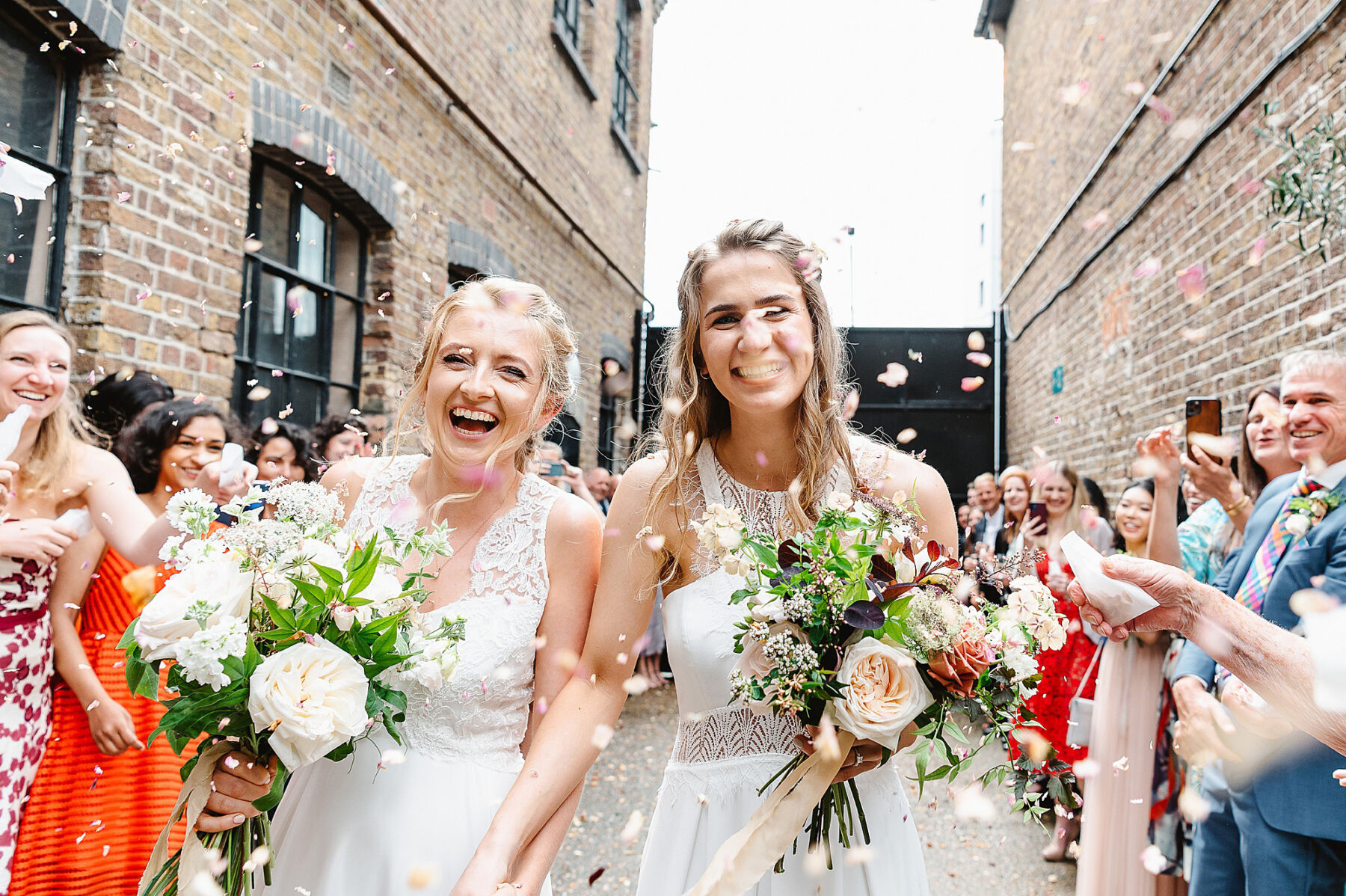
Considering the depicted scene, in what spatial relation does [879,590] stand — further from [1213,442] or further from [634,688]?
[1213,442]

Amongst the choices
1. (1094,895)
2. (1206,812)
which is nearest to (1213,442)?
(1206,812)

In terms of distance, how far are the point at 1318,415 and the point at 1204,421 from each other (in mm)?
641

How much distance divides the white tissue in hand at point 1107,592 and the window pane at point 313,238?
176 inches

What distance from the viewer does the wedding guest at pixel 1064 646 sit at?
3.22 meters

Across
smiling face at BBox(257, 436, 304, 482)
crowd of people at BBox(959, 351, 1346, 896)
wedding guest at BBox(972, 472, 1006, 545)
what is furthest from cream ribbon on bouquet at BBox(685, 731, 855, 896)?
wedding guest at BBox(972, 472, 1006, 545)

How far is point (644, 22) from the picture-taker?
11.0m

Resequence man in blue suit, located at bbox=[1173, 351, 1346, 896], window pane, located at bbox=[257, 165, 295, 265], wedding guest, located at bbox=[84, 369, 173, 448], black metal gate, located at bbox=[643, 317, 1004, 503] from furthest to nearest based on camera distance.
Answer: black metal gate, located at bbox=[643, 317, 1004, 503], window pane, located at bbox=[257, 165, 295, 265], wedding guest, located at bbox=[84, 369, 173, 448], man in blue suit, located at bbox=[1173, 351, 1346, 896]

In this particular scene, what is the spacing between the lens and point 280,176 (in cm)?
459

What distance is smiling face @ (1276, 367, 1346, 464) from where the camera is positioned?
239cm

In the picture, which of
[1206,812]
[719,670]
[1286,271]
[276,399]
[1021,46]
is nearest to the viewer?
[719,670]

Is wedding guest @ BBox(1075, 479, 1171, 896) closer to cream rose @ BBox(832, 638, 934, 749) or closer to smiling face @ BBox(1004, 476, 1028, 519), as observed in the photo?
cream rose @ BBox(832, 638, 934, 749)

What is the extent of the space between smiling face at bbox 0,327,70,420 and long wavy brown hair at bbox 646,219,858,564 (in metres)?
1.75

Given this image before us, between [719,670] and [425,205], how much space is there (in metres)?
4.93

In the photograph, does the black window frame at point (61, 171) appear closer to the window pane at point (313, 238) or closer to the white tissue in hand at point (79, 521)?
the white tissue in hand at point (79, 521)
